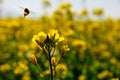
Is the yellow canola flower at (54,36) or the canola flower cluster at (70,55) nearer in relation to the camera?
the yellow canola flower at (54,36)

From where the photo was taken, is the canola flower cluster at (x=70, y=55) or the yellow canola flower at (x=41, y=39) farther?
the canola flower cluster at (x=70, y=55)

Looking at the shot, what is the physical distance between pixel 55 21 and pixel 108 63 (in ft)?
4.49

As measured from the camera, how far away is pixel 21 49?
23.0 ft

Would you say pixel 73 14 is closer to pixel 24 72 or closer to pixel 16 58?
pixel 16 58

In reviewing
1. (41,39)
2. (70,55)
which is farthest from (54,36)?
(70,55)

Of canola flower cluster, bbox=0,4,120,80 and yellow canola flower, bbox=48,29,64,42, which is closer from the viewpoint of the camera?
yellow canola flower, bbox=48,29,64,42

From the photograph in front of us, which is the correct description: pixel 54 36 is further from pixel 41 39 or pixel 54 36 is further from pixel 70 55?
pixel 70 55

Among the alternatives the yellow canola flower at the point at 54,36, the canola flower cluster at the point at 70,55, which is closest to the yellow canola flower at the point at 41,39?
the yellow canola flower at the point at 54,36

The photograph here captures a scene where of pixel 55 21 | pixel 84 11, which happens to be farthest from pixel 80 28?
pixel 55 21

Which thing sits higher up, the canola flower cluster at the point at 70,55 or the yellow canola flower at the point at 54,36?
the yellow canola flower at the point at 54,36

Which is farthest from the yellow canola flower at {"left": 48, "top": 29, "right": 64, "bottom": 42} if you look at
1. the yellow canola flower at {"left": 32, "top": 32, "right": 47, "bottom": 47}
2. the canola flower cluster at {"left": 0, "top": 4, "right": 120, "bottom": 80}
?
the canola flower cluster at {"left": 0, "top": 4, "right": 120, "bottom": 80}

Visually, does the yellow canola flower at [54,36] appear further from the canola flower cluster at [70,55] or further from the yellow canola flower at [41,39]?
the canola flower cluster at [70,55]

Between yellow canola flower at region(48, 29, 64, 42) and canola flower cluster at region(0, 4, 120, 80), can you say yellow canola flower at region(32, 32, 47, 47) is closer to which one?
yellow canola flower at region(48, 29, 64, 42)

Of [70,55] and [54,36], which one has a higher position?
[54,36]
